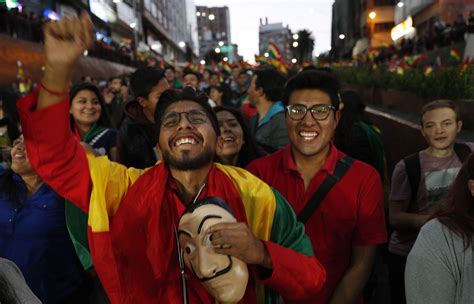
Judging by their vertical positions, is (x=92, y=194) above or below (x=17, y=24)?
below

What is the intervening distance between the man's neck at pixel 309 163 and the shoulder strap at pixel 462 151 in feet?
4.54

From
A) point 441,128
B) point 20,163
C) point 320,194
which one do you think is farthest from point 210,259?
point 441,128

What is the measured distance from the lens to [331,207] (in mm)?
2701

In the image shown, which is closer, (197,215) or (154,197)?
(197,215)

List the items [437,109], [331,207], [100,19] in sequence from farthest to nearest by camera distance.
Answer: [100,19]
[437,109]
[331,207]

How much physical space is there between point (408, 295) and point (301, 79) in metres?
1.33

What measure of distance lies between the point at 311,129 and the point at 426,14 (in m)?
45.5

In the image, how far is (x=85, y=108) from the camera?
5.02m

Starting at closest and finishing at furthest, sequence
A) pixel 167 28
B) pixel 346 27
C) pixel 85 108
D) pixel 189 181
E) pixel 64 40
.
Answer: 1. pixel 64 40
2. pixel 189 181
3. pixel 85 108
4. pixel 346 27
5. pixel 167 28

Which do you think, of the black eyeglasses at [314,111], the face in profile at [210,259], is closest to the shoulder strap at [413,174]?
the black eyeglasses at [314,111]

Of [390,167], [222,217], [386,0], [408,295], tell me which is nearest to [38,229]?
[222,217]

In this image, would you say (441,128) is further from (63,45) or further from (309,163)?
(63,45)

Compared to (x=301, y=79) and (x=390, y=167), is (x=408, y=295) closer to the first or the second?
(x=301, y=79)

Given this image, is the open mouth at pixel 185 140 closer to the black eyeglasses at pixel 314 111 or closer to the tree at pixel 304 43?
the black eyeglasses at pixel 314 111
